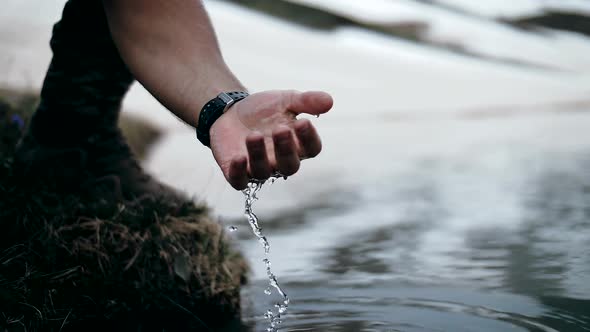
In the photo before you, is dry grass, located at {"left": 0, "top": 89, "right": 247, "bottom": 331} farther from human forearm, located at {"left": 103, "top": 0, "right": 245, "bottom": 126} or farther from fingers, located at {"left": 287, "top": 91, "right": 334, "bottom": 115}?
fingers, located at {"left": 287, "top": 91, "right": 334, "bottom": 115}

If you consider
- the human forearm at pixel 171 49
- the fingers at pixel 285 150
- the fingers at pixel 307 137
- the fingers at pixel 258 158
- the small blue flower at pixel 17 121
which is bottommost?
the fingers at pixel 258 158

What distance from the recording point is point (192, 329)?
223cm

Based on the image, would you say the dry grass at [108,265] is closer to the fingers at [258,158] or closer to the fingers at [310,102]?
the fingers at [258,158]

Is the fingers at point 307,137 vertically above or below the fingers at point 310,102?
below

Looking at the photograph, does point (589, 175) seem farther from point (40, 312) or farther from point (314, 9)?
point (314, 9)

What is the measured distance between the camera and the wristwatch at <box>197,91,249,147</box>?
1817 mm

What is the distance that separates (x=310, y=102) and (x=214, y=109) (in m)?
0.30

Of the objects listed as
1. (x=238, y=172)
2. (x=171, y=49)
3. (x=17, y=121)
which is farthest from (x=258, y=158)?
(x=17, y=121)

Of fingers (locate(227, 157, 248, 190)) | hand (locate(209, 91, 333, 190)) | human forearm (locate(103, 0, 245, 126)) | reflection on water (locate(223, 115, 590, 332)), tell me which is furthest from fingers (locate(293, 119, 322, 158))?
reflection on water (locate(223, 115, 590, 332))

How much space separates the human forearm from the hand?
0.17 metres

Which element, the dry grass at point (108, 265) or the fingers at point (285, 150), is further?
the dry grass at point (108, 265)

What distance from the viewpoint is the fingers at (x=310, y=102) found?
1.60m

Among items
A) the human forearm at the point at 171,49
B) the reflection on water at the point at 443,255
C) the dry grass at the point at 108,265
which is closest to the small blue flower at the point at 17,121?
the dry grass at the point at 108,265

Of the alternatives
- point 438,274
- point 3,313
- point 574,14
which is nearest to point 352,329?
point 438,274
